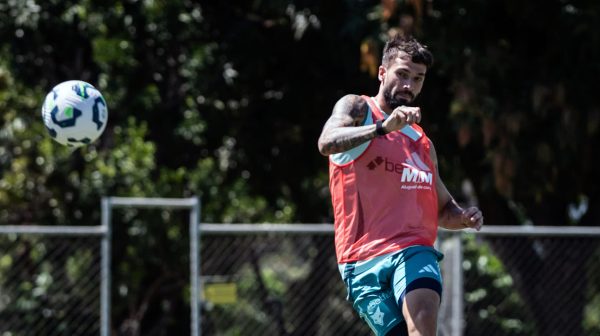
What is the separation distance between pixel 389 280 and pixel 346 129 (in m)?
0.78

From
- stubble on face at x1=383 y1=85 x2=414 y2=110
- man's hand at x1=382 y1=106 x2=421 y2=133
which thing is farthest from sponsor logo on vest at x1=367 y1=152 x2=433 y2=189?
man's hand at x1=382 y1=106 x2=421 y2=133

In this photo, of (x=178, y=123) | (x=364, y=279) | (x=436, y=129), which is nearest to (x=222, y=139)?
(x=178, y=123)

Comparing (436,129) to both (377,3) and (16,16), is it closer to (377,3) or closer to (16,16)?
(377,3)

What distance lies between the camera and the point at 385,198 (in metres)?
5.11

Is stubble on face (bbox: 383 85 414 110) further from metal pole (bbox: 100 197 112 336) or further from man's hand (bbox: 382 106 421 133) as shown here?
metal pole (bbox: 100 197 112 336)

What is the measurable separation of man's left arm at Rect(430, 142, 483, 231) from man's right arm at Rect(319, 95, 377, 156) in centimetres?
52

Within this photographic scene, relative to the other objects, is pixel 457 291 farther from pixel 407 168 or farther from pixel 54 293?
pixel 407 168

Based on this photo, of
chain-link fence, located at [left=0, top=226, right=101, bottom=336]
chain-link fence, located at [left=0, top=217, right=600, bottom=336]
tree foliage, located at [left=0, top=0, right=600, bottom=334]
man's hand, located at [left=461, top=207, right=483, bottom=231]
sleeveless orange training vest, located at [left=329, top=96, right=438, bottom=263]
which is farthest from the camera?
tree foliage, located at [left=0, top=0, right=600, bottom=334]

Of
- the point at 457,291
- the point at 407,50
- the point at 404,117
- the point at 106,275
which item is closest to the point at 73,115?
the point at 407,50

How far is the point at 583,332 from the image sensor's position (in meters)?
10.1

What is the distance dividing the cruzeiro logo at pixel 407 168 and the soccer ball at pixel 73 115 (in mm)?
1907

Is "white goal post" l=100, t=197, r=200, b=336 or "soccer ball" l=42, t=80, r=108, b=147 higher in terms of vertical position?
"soccer ball" l=42, t=80, r=108, b=147

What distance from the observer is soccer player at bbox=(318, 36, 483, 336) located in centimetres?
498

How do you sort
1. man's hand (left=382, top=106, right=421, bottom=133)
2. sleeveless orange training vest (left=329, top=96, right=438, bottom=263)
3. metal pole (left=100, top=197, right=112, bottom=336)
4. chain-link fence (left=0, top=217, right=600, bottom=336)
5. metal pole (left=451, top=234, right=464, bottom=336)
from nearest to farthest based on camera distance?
man's hand (left=382, top=106, right=421, bottom=133) → sleeveless orange training vest (left=329, top=96, right=438, bottom=263) → metal pole (left=100, top=197, right=112, bottom=336) → metal pole (left=451, top=234, right=464, bottom=336) → chain-link fence (left=0, top=217, right=600, bottom=336)
